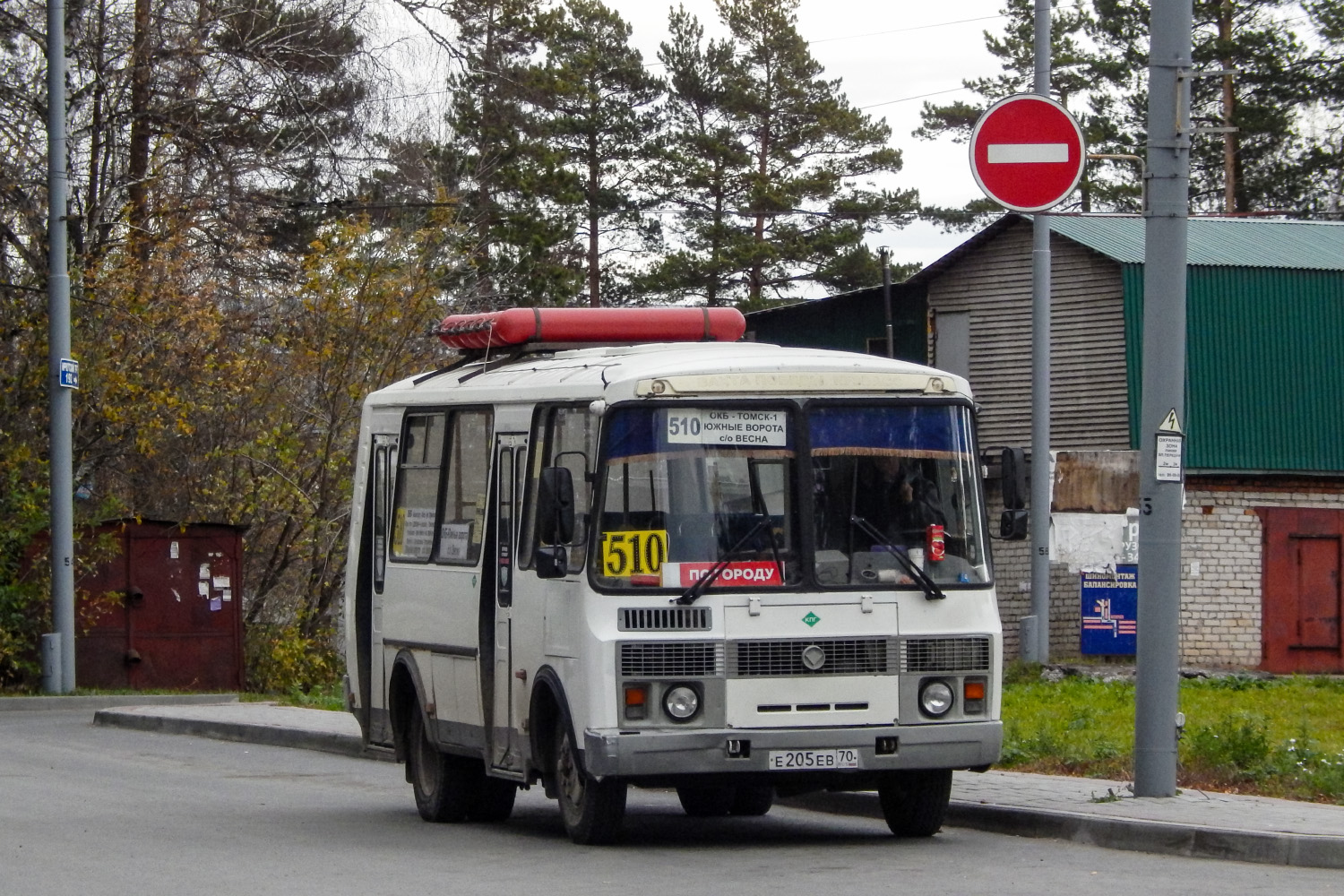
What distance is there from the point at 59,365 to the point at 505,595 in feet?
51.2

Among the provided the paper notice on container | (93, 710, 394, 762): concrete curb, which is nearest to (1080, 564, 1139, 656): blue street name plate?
(93, 710, 394, 762): concrete curb

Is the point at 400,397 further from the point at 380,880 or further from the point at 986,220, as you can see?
the point at 986,220

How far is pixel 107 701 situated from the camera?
26.3 m

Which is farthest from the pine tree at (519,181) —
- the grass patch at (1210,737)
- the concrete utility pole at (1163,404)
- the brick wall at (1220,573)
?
the concrete utility pole at (1163,404)

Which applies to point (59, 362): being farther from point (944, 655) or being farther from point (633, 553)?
point (944, 655)

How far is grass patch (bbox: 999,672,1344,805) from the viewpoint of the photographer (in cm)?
1294

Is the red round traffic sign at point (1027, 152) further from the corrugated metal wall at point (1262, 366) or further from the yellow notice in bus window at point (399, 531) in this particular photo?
the corrugated metal wall at point (1262, 366)

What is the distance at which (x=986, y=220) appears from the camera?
178ft

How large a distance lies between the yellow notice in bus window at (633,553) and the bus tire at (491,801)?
2891mm

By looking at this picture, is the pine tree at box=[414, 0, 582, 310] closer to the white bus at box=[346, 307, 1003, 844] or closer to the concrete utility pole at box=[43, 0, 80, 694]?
the concrete utility pole at box=[43, 0, 80, 694]

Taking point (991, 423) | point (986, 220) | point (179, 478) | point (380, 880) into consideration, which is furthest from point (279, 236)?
point (380, 880)

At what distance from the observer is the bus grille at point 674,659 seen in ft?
35.2

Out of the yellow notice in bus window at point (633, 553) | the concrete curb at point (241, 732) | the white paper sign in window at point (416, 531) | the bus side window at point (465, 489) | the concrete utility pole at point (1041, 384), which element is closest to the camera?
the yellow notice in bus window at point (633, 553)

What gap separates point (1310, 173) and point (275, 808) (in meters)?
46.0
